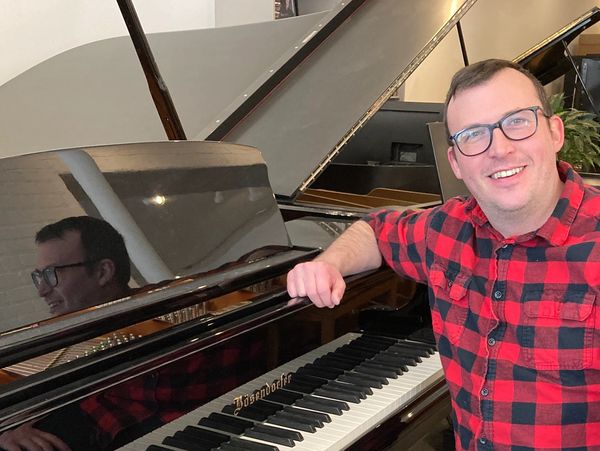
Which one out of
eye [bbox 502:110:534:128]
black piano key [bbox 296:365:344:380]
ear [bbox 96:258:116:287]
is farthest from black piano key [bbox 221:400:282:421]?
eye [bbox 502:110:534:128]

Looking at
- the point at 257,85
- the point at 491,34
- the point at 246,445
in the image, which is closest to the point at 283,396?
the point at 246,445

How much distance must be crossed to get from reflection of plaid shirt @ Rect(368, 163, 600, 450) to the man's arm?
0.59 ft

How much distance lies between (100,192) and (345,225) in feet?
2.72

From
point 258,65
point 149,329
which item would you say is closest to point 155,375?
point 149,329

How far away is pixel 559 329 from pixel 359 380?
48cm

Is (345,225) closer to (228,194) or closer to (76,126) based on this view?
(228,194)

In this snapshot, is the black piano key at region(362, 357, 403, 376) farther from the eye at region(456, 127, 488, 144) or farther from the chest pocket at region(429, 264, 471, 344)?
the eye at region(456, 127, 488, 144)

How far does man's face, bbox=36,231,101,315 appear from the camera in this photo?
1.24 meters

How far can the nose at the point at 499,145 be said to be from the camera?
145 cm

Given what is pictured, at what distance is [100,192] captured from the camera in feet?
4.57

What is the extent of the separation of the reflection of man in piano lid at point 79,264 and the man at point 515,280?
0.39 meters

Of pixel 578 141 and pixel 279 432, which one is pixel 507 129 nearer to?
pixel 279 432

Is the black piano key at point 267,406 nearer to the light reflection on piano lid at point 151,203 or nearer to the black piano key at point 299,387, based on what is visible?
the black piano key at point 299,387

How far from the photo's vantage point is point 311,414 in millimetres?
1511
